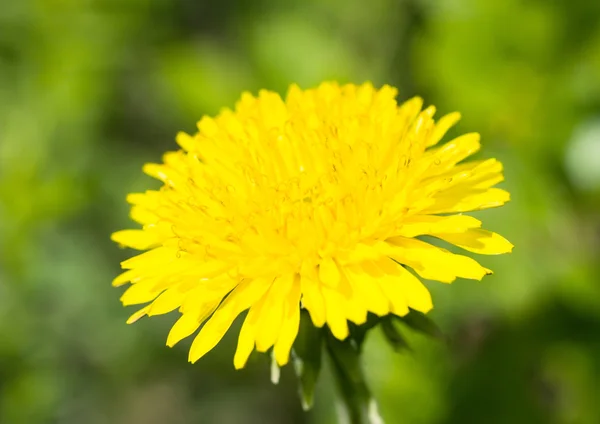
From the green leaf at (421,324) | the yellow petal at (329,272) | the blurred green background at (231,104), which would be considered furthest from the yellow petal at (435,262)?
the blurred green background at (231,104)

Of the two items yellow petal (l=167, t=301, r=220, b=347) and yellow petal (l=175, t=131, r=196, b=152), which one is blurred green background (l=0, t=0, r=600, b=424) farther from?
yellow petal (l=167, t=301, r=220, b=347)

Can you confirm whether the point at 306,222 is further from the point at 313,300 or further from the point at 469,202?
the point at 469,202

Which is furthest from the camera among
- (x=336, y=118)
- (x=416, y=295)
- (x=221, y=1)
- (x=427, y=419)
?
(x=221, y=1)

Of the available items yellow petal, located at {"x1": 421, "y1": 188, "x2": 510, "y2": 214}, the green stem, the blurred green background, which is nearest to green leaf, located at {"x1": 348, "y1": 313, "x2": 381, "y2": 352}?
the green stem

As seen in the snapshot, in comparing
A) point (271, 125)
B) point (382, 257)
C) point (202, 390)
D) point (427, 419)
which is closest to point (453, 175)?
point (382, 257)

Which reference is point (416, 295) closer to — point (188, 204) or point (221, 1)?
point (188, 204)

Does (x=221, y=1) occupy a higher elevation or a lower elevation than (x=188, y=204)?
higher

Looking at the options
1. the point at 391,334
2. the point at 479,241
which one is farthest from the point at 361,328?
the point at 479,241
